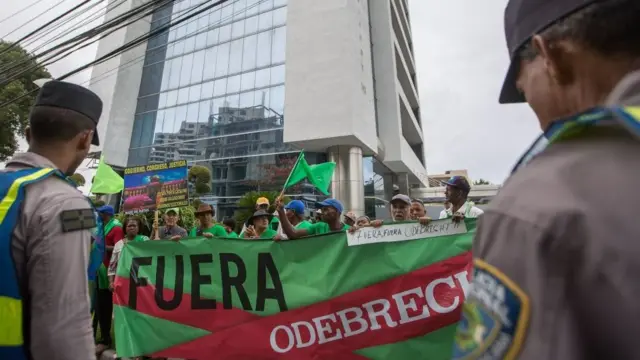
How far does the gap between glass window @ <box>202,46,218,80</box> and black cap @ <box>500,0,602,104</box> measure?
24.9 meters

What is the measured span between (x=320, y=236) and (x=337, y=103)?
44.5 ft

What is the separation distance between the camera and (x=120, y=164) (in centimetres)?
2645

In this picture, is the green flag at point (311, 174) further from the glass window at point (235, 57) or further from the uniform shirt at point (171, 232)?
the glass window at point (235, 57)

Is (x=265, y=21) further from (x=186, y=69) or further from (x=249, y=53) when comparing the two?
(x=186, y=69)

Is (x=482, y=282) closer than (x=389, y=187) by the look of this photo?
Yes

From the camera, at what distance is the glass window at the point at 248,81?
21628 mm

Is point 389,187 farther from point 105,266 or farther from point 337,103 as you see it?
point 105,266

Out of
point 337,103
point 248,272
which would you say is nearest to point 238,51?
point 337,103

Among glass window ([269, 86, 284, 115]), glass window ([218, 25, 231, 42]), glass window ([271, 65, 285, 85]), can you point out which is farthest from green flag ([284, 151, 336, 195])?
glass window ([218, 25, 231, 42])

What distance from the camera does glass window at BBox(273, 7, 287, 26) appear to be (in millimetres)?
21781

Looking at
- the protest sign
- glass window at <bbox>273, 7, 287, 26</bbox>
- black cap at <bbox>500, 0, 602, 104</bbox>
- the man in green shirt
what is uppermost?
glass window at <bbox>273, 7, 287, 26</bbox>

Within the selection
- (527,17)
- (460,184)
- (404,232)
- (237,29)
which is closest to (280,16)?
(237,29)

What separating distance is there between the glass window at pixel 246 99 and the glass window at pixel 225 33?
4.92 meters

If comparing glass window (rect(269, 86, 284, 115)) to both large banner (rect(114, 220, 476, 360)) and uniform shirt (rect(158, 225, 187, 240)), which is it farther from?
large banner (rect(114, 220, 476, 360))
